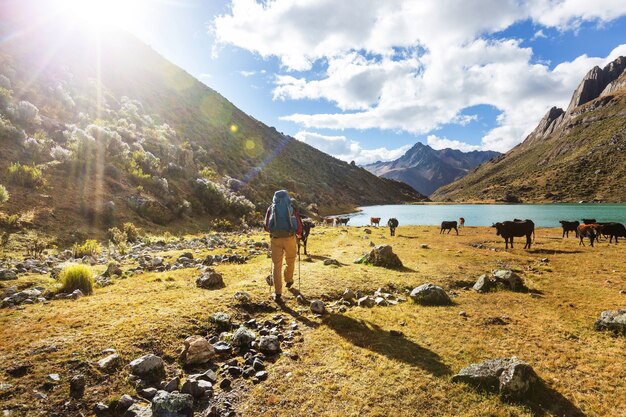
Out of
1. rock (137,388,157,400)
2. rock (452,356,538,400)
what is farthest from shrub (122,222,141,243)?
rock (452,356,538,400)

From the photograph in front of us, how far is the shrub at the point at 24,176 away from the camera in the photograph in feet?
70.2

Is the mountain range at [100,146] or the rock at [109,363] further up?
the mountain range at [100,146]

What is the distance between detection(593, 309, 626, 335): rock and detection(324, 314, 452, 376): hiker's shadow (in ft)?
17.7

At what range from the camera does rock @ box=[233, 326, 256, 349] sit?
24.5 ft

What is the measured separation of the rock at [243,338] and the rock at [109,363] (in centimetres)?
235

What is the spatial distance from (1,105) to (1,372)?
34.9 meters

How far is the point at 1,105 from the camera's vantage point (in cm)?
2892

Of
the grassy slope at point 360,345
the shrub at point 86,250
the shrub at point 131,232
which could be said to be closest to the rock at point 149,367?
the grassy slope at point 360,345

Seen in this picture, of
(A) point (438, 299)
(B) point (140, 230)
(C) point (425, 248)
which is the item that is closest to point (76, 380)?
(A) point (438, 299)

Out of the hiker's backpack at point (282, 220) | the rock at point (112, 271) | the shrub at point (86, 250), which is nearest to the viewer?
the hiker's backpack at point (282, 220)

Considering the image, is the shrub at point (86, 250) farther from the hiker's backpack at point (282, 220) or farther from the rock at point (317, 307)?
the rock at point (317, 307)

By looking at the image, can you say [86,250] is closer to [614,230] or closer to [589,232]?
[589,232]

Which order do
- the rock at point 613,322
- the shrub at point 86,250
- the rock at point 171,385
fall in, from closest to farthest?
the rock at point 171,385 < the rock at point 613,322 < the shrub at point 86,250

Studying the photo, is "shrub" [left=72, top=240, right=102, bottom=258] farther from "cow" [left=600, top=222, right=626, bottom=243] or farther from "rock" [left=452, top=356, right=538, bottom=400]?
"cow" [left=600, top=222, right=626, bottom=243]
